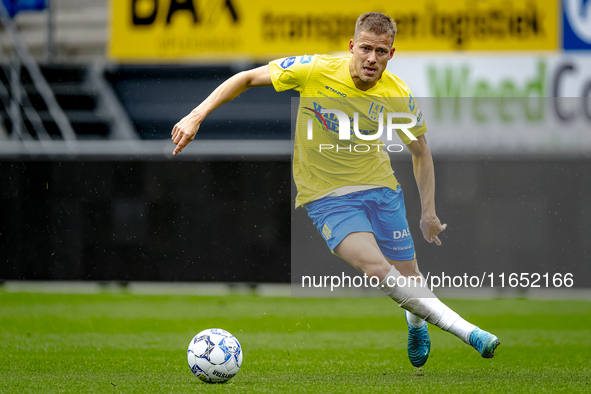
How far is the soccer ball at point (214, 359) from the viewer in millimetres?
3533

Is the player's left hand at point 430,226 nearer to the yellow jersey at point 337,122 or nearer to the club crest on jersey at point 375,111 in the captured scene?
the yellow jersey at point 337,122

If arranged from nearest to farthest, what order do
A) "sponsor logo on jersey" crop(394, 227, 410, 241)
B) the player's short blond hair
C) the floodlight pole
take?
1. the player's short blond hair
2. "sponsor logo on jersey" crop(394, 227, 410, 241)
3. the floodlight pole

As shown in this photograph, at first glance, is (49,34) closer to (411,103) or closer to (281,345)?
(281,345)

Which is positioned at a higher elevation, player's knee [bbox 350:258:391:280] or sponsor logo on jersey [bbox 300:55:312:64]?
sponsor logo on jersey [bbox 300:55:312:64]

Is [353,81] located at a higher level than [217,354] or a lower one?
higher

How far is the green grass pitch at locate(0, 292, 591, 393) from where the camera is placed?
3629 mm

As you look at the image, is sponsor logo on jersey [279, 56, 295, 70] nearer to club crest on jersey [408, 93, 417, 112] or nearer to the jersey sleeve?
the jersey sleeve

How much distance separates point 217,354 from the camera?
3.54 meters

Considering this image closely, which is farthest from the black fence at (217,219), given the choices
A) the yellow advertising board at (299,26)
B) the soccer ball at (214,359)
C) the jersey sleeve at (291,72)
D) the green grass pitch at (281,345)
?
the soccer ball at (214,359)

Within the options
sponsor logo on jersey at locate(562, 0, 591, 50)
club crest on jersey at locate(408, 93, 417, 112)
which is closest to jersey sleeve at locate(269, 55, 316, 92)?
club crest on jersey at locate(408, 93, 417, 112)

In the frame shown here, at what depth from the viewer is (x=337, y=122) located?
4.09 m

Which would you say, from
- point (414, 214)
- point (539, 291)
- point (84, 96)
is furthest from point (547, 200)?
point (84, 96)

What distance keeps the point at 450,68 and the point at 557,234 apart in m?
2.22

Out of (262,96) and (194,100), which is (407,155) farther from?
(194,100)
